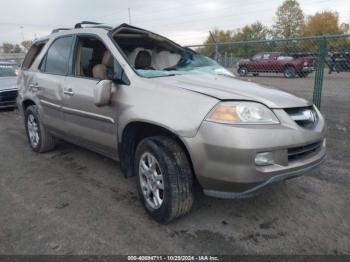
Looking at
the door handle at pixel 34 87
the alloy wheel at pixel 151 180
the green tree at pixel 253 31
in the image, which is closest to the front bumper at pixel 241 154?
the alloy wheel at pixel 151 180

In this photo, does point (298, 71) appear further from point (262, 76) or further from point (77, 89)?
point (77, 89)

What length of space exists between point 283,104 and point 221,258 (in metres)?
1.37

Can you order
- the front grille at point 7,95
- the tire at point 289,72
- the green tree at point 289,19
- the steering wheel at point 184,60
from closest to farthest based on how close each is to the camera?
the steering wheel at point 184,60 < the tire at point 289,72 < the front grille at point 7,95 < the green tree at point 289,19

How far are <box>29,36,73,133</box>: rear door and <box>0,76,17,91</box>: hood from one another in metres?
4.89

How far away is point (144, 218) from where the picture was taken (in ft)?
10.1

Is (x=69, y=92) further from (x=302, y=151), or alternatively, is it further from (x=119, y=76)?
(x=302, y=151)

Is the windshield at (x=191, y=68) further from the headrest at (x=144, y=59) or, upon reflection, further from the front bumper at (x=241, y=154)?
the front bumper at (x=241, y=154)

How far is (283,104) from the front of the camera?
9.09 ft

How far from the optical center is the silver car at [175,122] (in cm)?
250

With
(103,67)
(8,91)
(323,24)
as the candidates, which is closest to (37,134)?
(103,67)

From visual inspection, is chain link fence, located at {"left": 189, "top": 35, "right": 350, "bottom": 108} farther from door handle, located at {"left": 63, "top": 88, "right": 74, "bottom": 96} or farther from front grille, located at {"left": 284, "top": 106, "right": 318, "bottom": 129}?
door handle, located at {"left": 63, "top": 88, "right": 74, "bottom": 96}

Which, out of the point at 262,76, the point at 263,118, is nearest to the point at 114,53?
the point at 263,118

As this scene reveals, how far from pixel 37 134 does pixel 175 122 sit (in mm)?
3290

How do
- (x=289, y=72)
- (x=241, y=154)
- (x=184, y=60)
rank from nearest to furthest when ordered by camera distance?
(x=241, y=154), (x=184, y=60), (x=289, y=72)
